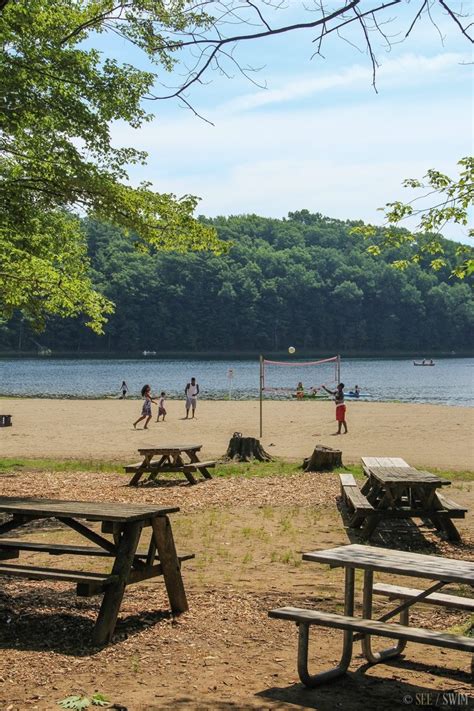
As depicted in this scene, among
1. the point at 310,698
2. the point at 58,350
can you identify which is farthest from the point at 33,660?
the point at 58,350

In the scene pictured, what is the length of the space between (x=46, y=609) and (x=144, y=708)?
89.6 inches

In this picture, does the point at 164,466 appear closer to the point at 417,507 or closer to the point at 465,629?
the point at 417,507

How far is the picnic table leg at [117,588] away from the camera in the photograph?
5609 mm

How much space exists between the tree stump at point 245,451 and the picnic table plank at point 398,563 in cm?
1237

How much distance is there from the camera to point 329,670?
503cm

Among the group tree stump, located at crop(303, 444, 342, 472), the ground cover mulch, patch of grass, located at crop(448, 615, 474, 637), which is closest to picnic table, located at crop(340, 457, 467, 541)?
the ground cover mulch

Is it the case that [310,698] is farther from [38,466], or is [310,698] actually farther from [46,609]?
[38,466]

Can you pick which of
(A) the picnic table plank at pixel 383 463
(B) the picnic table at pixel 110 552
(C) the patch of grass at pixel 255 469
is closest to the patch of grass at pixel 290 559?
(B) the picnic table at pixel 110 552

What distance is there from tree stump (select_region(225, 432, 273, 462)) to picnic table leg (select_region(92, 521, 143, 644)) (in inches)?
466

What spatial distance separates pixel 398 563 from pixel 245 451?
13.0 meters

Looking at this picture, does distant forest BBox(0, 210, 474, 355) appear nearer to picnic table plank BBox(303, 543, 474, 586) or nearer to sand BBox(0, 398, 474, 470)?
sand BBox(0, 398, 474, 470)

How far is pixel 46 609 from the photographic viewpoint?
652 centimetres

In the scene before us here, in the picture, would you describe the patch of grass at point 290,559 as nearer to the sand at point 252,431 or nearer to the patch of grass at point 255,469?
the patch of grass at point 255,469

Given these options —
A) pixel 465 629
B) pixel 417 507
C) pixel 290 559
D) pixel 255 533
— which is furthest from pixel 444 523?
pixel 465 629
